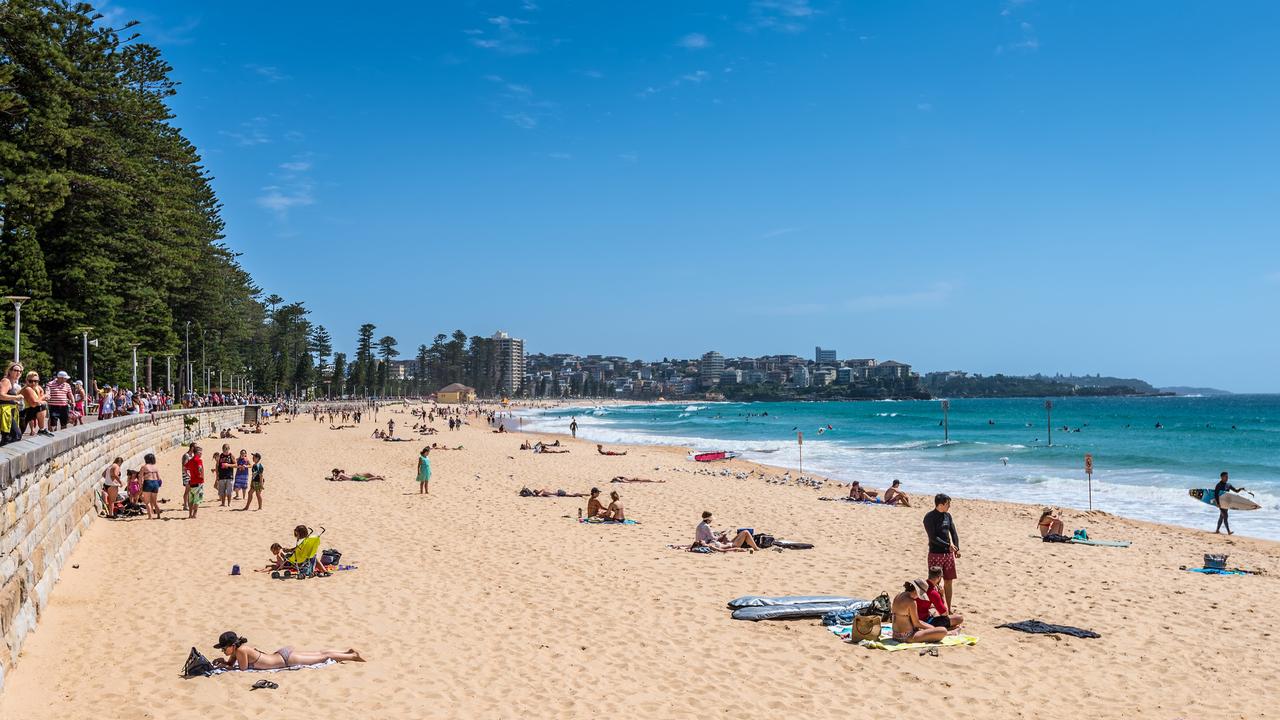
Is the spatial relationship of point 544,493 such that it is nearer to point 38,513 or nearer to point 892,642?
point 38,513

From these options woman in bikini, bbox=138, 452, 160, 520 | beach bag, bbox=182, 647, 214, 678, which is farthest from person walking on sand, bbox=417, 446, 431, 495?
beach bag, bbox=182, 647, 214, 678

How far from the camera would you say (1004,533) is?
14.9 metres

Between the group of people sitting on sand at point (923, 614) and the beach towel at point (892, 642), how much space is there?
2.2 inches

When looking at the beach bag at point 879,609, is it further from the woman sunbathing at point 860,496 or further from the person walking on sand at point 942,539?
the woman sunbathing at point 860,496

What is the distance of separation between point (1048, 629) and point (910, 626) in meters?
1.63

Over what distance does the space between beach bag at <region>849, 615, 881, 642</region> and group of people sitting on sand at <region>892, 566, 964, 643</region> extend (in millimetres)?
207

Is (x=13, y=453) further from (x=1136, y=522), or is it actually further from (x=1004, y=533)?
(x=1136, y=522)

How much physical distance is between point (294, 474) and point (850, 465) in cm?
2075

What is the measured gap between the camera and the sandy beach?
6391 mm

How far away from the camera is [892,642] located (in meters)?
7.75

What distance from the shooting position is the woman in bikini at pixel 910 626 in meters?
7.74

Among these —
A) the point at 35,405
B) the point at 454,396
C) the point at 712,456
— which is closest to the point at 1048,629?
the point at 35,405

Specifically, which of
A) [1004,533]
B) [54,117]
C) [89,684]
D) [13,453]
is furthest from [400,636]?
[54,117]

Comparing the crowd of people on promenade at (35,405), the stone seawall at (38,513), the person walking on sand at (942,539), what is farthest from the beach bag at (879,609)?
the crowd of people on promenade at (35,405)
